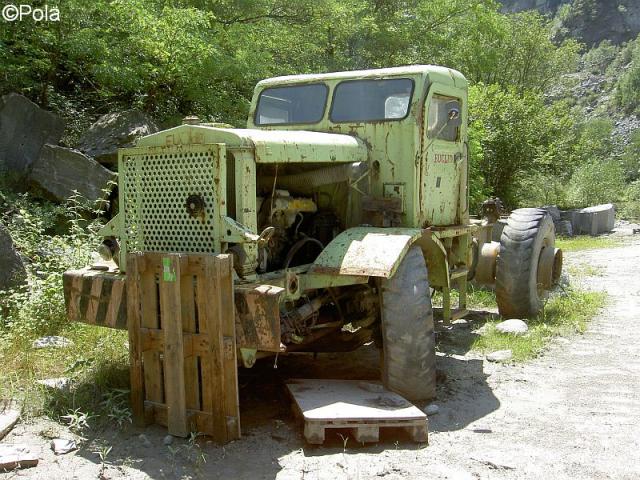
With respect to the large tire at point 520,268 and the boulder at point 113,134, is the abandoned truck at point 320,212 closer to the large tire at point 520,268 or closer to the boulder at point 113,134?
the large tire at point 520,268

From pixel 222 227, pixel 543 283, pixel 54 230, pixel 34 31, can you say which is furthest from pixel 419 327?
pixel 34 31

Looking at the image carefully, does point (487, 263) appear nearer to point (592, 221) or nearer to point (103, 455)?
point (103, 455)

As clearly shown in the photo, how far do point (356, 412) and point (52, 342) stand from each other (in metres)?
2.93

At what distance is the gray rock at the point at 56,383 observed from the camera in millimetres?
5016

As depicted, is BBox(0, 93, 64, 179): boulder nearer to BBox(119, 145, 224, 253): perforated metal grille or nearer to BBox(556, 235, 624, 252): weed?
BBox(119, 145, 224, 253): perforated metal grille

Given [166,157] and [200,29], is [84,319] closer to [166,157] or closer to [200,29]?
[166,157]

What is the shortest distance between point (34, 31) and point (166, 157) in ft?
19.6

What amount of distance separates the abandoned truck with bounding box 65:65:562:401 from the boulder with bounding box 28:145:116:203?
294 cm

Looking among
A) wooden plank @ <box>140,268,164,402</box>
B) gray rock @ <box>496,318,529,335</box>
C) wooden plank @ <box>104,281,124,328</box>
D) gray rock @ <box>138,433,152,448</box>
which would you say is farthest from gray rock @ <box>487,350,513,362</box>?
wooden plank @ <box>104,281,124,328</box>

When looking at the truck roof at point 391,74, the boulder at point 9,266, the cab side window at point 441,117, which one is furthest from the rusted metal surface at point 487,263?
the boulder at point 9,266

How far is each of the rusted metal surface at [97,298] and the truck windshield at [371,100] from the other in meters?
2.53

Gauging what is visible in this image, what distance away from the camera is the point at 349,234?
5344 millimetres

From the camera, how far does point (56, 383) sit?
16.7ft

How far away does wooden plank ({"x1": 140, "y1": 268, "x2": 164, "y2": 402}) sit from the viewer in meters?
4.50
